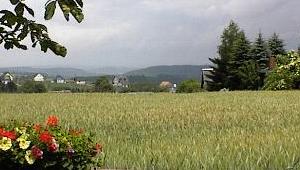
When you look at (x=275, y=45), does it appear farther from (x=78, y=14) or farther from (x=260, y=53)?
(x=78, y=14)

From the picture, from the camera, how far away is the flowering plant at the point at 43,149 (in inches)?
159

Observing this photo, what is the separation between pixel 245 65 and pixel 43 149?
46.5 m

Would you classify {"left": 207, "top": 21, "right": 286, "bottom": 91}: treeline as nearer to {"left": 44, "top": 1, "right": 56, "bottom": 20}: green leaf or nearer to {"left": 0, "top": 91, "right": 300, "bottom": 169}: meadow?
{"left": 0, "top": 91, "right": 300, "bottom": 169}: meadow

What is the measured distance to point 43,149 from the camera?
412cm

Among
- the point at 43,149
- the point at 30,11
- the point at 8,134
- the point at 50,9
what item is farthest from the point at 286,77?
the point at 50,9

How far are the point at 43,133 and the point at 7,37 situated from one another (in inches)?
64.5

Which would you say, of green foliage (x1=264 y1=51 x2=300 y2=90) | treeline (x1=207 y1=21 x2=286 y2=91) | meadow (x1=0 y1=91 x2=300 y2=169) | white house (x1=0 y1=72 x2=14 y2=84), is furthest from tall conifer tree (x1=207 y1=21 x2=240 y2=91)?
white house (x1=0 y1=72 x2=14 y2=84)

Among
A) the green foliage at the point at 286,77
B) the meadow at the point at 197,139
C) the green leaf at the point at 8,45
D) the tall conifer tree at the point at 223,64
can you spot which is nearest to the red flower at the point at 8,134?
the green leaf at the point at 8,45

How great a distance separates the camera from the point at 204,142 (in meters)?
7.28

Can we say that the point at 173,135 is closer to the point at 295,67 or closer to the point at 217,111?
the point at 217,111

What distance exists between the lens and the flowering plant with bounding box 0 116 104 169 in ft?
13.3

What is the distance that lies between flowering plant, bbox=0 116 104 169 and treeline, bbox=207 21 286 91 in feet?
140

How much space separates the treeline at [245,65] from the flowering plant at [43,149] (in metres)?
42.8

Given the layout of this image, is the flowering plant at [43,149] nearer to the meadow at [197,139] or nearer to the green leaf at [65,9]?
the meadow at [197,139]
